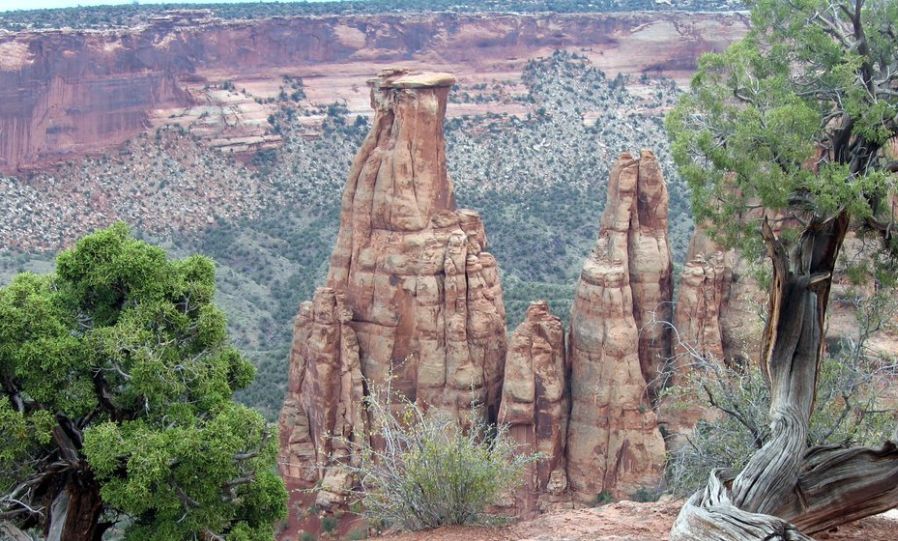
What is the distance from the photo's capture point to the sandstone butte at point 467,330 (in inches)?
912

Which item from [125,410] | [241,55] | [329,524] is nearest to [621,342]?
[329,524]

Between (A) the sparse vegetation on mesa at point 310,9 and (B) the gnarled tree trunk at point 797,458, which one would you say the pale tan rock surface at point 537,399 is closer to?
(B) the gnarled tree trunk at point 797,458

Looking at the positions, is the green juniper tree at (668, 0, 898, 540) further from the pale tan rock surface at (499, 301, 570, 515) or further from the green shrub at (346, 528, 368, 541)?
the green shrub at (346, 528, 368, 541)

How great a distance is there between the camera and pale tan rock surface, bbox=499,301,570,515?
2316 centimetres

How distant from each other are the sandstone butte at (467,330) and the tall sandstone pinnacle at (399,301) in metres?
0.04

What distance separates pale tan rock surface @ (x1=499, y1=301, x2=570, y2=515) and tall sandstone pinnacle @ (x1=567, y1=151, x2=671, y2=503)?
44cm

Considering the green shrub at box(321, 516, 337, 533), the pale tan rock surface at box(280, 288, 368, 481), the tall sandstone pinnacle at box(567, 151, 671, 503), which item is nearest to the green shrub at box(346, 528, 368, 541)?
the green shrub at box(321, 516, 337, 533)

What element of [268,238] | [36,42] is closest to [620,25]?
[268,238]

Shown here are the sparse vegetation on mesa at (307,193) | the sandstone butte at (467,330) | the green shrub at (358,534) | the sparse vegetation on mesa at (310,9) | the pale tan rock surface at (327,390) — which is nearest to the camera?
the green shrub at (358,534)

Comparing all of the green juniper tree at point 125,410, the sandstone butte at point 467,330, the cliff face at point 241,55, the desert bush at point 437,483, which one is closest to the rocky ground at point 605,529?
the desert bush at point 437,483

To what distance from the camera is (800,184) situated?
37.1 feet

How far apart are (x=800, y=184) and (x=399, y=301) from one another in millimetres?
14412

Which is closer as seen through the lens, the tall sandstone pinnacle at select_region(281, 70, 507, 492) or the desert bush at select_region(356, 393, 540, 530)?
the desert bush at select_region(356, 393, 540, 530)

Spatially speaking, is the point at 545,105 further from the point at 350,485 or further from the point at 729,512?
the point at 729,512
